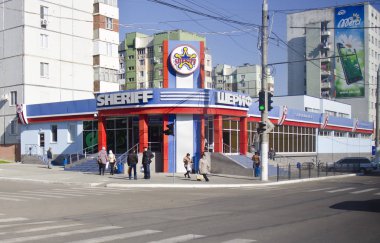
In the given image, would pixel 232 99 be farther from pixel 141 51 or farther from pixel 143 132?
pixel 141 51

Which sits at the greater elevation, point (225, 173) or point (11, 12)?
point (11, 12)

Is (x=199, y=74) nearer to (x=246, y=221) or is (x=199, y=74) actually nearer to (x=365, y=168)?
(x=365, y=168)

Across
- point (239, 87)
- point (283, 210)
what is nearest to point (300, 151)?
point (283, 210)

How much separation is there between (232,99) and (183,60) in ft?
14.6

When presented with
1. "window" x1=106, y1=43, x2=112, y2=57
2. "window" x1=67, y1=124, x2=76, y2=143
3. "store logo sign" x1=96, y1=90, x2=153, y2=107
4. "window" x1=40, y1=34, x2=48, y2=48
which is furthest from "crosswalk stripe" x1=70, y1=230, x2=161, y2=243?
"window" x1=106, y1=43, x2=112, y2=57

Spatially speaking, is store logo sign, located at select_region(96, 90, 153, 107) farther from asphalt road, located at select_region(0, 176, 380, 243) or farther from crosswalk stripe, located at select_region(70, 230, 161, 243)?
crosswalk stripe, located at select_region(70, 230, 161, 243)

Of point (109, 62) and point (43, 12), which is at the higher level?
point (43, 12)

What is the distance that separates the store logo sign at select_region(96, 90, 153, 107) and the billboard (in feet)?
232

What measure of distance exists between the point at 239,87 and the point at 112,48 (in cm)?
6857

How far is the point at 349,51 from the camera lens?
314ft

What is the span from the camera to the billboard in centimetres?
9456

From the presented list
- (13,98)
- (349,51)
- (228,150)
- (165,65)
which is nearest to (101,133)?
(165,65)

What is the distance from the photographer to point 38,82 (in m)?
49.7

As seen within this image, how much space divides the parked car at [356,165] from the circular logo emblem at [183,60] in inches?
617
